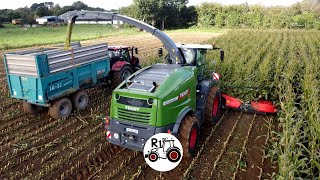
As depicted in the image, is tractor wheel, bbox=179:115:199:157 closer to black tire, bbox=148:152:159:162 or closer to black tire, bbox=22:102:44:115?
black tire, bbox=148:152:159:162

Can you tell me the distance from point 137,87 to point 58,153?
251 cm

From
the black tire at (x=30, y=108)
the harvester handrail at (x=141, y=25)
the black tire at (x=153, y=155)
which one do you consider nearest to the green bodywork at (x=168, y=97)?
the black tire at (x=153, y=155)

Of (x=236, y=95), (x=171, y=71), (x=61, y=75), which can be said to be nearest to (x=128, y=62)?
(x=61, y=75)

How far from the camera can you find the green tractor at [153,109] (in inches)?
205

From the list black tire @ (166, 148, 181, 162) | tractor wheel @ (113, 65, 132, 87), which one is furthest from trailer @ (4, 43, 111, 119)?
black tire @ (166, 148, 181, 162)

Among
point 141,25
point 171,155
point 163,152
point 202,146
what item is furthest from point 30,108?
point 171,155

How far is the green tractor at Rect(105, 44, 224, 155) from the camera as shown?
5211 millimetres

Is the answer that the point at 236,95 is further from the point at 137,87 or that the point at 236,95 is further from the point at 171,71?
the point at 137,87

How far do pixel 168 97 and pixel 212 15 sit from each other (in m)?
50.9

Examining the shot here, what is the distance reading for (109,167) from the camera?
5.64 meters

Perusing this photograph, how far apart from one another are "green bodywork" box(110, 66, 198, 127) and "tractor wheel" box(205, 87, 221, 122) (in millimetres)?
1124

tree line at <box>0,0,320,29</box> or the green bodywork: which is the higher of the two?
tree line at <box>0,0,320,29</box>

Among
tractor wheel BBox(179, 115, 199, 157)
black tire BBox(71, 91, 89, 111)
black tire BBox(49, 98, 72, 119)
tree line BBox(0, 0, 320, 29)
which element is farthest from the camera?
tree line BBox(0, 0, 320, 29)

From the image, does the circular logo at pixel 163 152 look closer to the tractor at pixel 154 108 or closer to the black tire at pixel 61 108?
the tractor at pixel 154 108
